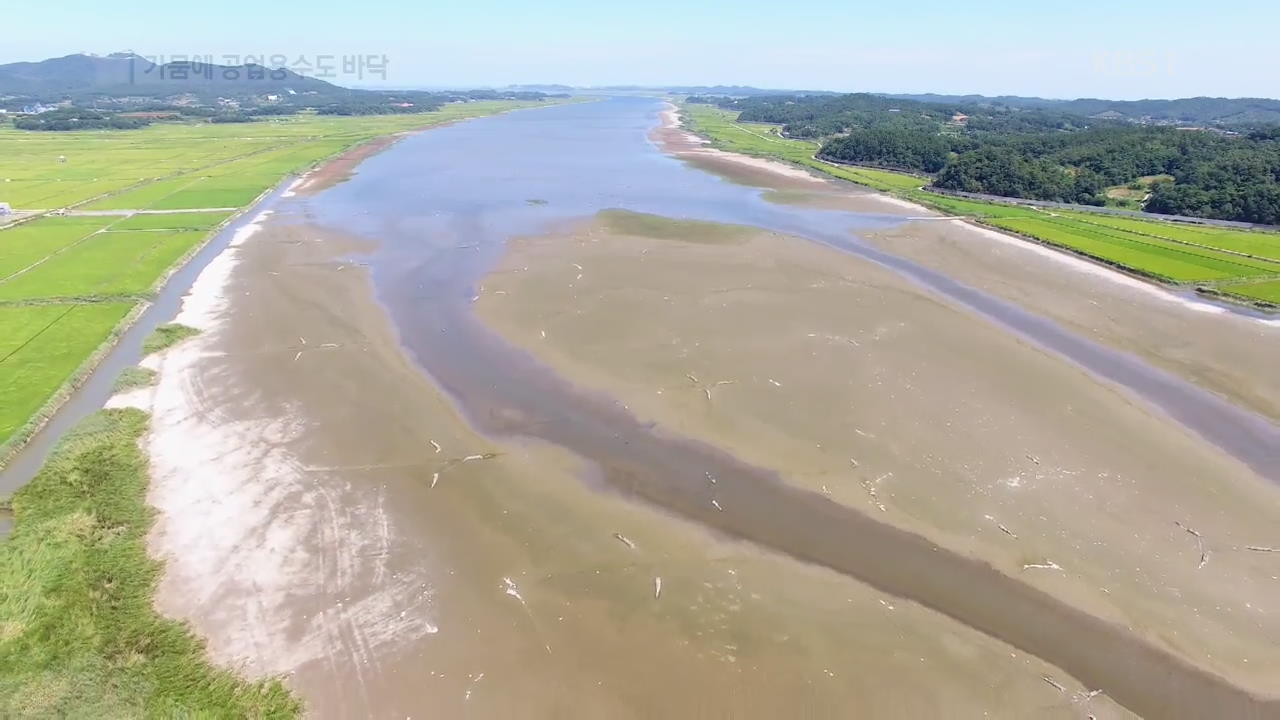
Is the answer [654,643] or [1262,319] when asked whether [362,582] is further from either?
[1262,319]

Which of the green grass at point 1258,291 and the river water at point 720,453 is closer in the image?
the river water at point 720,453

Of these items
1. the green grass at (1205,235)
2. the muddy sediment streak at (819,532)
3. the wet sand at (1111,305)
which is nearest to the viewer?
the muddy sediment streak at (819,532)

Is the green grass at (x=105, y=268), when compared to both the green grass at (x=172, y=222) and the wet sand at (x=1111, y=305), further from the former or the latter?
the wet sand at (x=1111, y=305)

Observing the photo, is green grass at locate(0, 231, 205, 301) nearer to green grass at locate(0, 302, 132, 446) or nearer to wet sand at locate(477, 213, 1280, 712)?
green grass at locate(0, 302, 132, 446)

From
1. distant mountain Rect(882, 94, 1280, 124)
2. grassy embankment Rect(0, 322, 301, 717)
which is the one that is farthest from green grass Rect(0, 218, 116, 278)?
distant mountain Rect(882, 94, 1280, 124)

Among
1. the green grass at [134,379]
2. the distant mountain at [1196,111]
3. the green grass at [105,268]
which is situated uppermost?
the distant mountain at [1196,111]

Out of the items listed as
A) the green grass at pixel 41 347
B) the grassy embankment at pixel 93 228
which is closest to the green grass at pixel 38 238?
the grassy embankment at pixel 93 228

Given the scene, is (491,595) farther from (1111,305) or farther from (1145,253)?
(1145,253)
